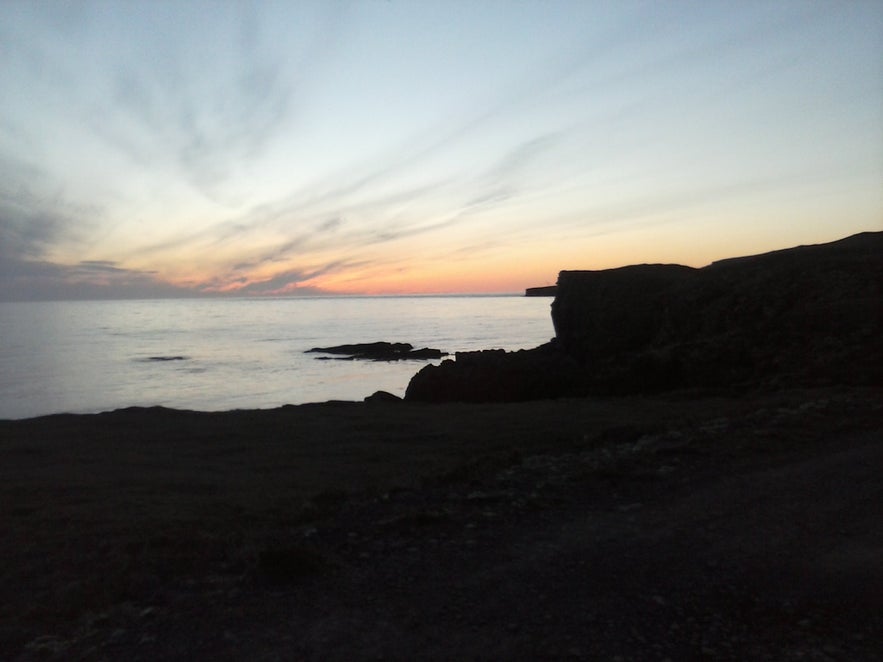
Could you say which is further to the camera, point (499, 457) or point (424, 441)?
point (424, 441)

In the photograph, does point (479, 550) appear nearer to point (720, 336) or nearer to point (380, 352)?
point (720, 336)

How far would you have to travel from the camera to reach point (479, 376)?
86.6 ft

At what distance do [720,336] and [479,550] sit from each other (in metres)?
18.3

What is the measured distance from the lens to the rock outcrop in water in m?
18.9

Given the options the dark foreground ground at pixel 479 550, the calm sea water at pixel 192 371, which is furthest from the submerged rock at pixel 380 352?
the dark foreground ground at pixel 479 550

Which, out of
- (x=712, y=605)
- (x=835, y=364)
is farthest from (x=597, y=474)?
(x=835, y=364)

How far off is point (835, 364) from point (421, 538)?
14836 millimetres

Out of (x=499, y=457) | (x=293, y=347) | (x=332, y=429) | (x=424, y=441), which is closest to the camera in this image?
(x=499, y=457)

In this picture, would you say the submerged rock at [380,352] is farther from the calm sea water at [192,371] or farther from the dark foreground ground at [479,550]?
the dark foreground ground at [479,550]

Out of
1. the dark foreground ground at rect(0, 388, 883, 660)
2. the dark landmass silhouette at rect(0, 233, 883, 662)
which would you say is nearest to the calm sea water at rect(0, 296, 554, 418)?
the dark landmass silhouette at rect(0, 233, 883, 662)

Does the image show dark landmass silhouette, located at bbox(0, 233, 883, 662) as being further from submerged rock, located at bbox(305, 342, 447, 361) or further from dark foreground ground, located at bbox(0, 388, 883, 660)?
submerged rock, located at bbox(305, 342, 447, 361)

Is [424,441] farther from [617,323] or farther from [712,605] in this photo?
[617,323]

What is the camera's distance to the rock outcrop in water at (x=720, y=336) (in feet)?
61.9

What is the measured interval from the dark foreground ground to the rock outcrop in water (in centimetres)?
793
